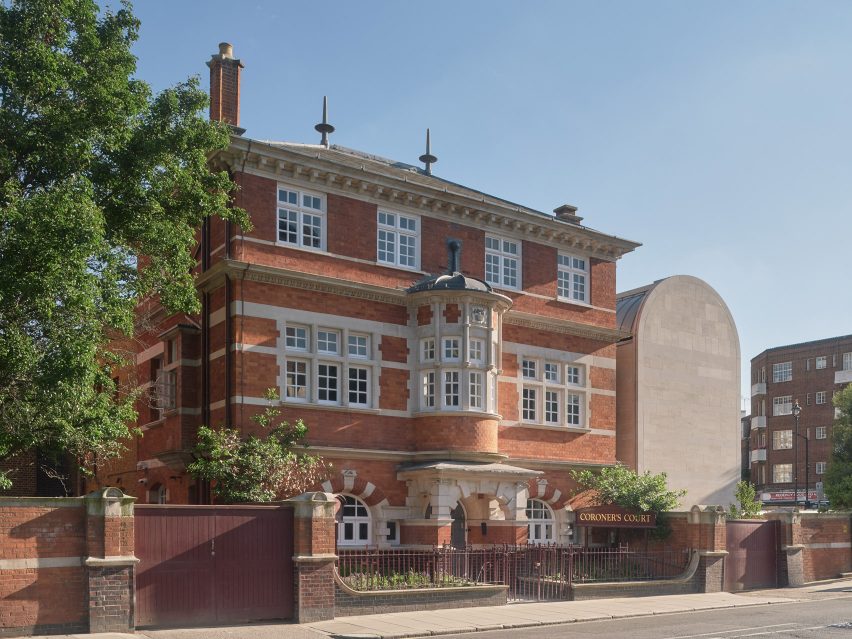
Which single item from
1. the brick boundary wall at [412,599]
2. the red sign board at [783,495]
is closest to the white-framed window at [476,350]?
the brick boundary wall at [412,599]

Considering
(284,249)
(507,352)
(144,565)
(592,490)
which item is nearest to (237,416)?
(284,249)

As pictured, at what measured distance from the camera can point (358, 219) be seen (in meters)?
27.1

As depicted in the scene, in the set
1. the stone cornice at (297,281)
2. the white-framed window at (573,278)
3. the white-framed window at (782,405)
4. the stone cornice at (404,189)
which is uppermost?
the stone cornice at (404,189)

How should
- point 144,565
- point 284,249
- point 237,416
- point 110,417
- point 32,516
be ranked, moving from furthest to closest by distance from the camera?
point 284,249 → point 237,416 → point 110,417 → point 144,565 → point 32,516

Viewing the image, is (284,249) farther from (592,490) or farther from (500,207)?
(592,490)

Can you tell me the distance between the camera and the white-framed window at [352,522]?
25.7 m

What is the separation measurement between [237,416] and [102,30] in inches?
377

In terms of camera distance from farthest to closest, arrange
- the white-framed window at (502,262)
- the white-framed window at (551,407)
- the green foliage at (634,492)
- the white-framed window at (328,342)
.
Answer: the white-framed window at (551,407) < the white-framed window at (502,262) < the green foliage at (634,492) < the white-framed window at (328,342)

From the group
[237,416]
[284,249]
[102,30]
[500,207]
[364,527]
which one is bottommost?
[364,527]

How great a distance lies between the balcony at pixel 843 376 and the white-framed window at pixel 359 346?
58.1 meters

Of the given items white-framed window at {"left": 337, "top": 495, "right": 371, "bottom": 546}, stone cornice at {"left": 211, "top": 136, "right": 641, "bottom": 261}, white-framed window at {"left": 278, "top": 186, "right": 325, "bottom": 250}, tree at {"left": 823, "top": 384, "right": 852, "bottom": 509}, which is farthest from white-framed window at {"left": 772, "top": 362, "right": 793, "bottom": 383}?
white-framed window at {"left": 278, "top": 186, "right": 325, "bottom": 250}

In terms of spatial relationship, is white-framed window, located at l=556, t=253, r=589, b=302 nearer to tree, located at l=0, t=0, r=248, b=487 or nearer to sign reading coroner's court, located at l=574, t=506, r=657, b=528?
sign reading coroner's court, located at l=574, t=506, r=657, b=528

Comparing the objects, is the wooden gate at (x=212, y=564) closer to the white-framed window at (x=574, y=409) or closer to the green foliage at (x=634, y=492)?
the green foliage at (x=634, y=492)

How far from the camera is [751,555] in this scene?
95.2 ft
